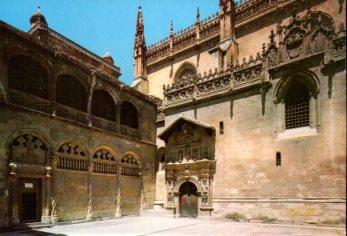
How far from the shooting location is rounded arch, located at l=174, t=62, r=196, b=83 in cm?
2422

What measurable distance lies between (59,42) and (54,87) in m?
8.72

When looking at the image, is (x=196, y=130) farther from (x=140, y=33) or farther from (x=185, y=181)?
(x=140, y=33)

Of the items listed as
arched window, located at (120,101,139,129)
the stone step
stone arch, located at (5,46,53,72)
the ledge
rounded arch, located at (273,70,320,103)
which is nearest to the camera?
the stone step

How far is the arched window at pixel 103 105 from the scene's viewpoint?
1736cm

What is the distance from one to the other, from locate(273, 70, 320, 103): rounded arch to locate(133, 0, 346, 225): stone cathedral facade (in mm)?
44

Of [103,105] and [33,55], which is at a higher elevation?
[33,55]

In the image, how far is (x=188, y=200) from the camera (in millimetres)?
17562

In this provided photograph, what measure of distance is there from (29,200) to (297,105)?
12296mm

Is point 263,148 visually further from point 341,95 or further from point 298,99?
point 341,95

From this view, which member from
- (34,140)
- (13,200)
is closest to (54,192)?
(13,200)

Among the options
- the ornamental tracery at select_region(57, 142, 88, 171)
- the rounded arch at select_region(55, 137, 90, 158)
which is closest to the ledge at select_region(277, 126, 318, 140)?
the rounded arch at select_region(55, 137, 90, 158)

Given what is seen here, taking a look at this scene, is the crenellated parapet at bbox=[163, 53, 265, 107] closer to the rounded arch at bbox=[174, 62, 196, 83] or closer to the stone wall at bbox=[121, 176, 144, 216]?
the rounded arch at bbox=[174, 62, 196, 83]

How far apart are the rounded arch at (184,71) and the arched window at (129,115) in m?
5.87

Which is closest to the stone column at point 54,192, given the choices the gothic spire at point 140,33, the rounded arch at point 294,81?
the rounded arch at point 294,81
